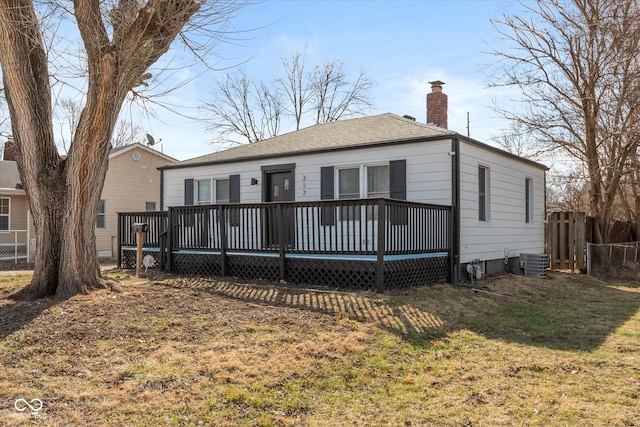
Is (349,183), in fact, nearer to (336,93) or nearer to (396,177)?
(396,177)

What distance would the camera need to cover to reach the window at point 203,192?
13727 millimetres

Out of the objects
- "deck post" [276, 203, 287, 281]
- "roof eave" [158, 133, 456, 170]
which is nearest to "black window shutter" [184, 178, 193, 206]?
"roof eave" [158, 133, 456, 170]

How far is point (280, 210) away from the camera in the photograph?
9305 mm

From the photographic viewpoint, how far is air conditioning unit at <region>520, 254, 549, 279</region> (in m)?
12.4

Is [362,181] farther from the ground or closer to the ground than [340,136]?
closer to the ground

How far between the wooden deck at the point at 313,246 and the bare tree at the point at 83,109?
2920 mm

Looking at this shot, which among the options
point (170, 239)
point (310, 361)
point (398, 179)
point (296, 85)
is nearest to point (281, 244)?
point (398, 179)

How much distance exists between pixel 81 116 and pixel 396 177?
5794mm

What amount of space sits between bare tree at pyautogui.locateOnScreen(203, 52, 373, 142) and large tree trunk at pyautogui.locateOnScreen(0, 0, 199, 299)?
25.1 meters

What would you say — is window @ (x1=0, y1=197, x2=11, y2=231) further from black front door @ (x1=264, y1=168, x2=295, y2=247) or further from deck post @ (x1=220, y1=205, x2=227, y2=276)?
deck post @ (x1=220, y1=205, x2=227, y2=276)

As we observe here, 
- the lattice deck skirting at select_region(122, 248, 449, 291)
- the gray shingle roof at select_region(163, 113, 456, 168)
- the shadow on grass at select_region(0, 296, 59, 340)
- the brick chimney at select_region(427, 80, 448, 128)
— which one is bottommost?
the shadow on grass at select_region(0, 296, 59, 340)

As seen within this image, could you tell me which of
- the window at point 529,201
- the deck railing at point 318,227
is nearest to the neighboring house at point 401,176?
the window at point 529,201

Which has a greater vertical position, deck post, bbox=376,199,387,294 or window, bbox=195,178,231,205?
window, bbox=195,178,231,205

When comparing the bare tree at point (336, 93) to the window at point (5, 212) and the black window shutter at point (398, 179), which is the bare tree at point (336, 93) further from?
Answer: the black window shutter at point (398, 179)
